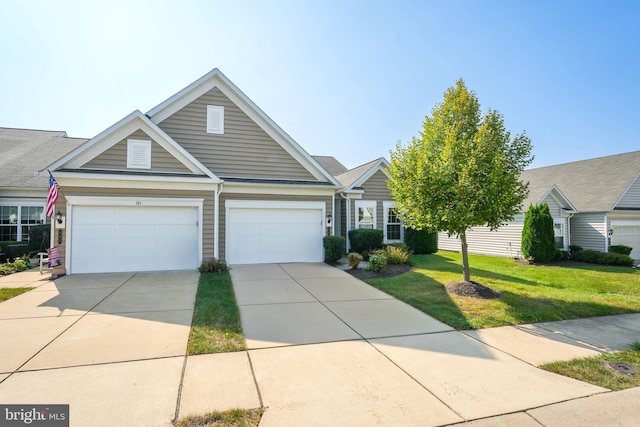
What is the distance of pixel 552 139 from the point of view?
16.1 meters

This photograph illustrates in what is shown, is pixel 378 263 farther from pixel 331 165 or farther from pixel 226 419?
pixel 331 165

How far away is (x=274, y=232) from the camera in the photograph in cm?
1248

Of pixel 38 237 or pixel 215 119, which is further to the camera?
pixel 38 237

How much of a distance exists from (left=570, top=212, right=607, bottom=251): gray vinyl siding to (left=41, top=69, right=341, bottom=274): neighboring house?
15.0 metres

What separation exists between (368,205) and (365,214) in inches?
18.5

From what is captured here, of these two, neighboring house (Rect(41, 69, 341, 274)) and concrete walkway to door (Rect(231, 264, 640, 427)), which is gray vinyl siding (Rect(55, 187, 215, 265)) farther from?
concrete walkway to door (Rect(231, 264, 640, 427))

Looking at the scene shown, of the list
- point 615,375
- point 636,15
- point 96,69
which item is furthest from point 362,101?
point 615,375

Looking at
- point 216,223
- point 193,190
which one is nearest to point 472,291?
point 216,223

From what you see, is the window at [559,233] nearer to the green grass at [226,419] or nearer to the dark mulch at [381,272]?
the dark mulch at [381,272]

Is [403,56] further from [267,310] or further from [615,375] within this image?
[615,375]

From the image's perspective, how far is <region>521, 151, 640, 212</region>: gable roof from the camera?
17.4 meters

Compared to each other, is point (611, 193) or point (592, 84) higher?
point (592, 84)

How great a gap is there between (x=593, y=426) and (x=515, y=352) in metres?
1.72

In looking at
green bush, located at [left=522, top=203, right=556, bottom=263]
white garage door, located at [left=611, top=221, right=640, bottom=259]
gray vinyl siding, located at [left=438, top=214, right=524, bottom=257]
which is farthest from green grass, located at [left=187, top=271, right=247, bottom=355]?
white garage door, located at [left=611, top=221, right=640, bottom=259]
